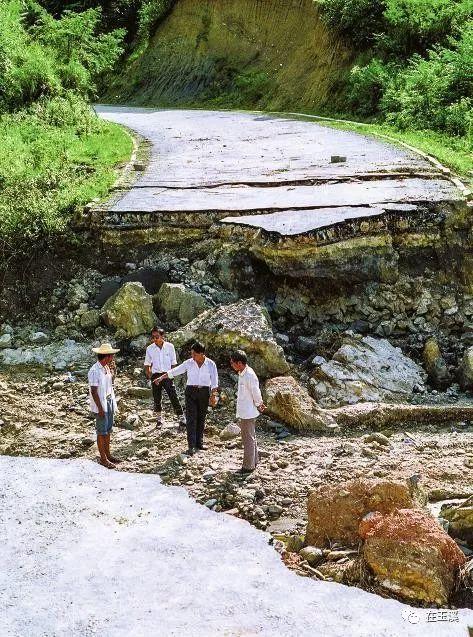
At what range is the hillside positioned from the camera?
22328mm

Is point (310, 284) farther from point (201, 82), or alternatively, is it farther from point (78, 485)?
point (201, 82)

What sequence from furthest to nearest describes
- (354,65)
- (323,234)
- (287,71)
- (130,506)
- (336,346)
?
(287,71) → (354,65) → (323,234) → (336,346) → (130,506)

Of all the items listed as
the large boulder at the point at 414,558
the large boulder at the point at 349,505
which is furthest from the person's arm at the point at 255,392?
the large boulder at the point at 414,558

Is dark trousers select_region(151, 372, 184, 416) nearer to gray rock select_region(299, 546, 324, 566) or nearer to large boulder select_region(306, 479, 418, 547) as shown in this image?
large boulder select_region(306, 479, 418, 547)

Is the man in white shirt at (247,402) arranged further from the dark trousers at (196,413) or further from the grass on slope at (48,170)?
the grass on slope at (48,170)

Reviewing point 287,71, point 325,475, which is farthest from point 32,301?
point 287,71

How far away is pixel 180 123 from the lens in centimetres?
1911

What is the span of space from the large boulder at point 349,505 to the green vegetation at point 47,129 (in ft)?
20.8

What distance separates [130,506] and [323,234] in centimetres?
459

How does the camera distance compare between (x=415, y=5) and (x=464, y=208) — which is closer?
(x=464, y=208)

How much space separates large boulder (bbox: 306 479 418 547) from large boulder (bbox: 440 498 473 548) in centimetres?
29

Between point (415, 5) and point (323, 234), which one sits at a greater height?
point (415, 5)

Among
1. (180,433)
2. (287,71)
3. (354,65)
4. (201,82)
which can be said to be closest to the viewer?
(180,433)

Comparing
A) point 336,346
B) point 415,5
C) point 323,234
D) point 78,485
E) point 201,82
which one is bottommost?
point 78,485
